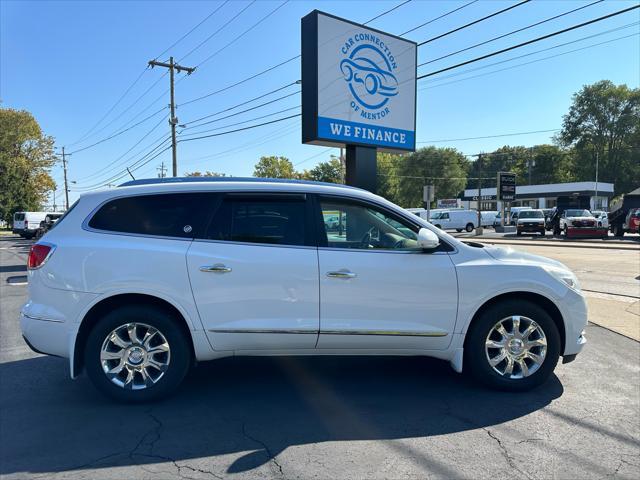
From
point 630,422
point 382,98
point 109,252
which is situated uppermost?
point 382,98

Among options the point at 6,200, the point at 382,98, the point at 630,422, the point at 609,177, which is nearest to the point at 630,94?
the point at 609,177

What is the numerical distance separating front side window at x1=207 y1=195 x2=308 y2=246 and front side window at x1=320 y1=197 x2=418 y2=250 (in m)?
0.11

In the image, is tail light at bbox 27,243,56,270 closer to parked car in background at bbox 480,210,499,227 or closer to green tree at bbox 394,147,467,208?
parked car in background at bbox 480,210,499,227

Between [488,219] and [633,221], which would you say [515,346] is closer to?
[633,221]

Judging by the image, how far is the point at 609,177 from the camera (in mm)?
72125

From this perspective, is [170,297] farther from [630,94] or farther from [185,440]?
[630,94]

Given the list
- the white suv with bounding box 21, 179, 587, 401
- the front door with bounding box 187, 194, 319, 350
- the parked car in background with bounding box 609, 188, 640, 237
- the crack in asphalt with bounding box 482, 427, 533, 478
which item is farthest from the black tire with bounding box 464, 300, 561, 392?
the parked car in background with bounding box 609, 188, 640, 237

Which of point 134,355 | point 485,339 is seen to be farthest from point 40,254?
point 485,339

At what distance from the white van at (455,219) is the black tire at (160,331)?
3705 cm

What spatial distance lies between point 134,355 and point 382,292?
2128 mm

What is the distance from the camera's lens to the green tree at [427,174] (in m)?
76.0

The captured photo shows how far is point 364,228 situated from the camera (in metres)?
4.03

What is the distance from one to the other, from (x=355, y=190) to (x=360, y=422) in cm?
199

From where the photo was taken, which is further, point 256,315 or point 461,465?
point 256,315
